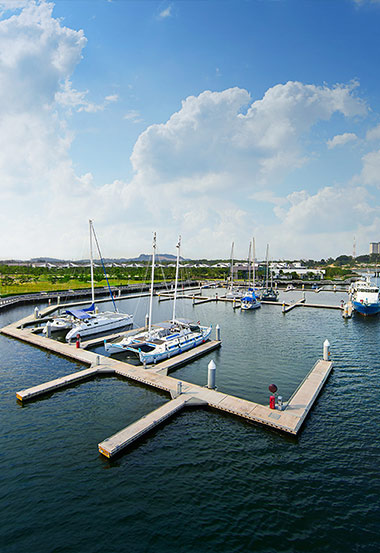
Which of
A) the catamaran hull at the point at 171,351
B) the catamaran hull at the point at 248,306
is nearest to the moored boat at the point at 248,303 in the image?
the catamaran hull at the point at 248,306

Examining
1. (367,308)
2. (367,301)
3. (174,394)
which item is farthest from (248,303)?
(174,394)

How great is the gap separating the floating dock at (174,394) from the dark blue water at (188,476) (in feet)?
1.93

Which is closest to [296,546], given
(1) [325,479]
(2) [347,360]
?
(1) [325,479]

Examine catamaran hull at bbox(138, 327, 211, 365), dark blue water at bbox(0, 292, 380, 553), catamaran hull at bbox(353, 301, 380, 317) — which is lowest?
dark blue water at bbox(0, 292, 380, 553)

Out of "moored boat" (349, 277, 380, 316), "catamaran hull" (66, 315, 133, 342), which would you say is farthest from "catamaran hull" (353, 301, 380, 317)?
"catamaran hull" (66, 315, 133, 342)

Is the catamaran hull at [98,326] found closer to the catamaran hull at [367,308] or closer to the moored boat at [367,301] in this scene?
the catamaran hull at [367,308]

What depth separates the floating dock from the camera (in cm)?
1734

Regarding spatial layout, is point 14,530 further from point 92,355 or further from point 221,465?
point 92,355

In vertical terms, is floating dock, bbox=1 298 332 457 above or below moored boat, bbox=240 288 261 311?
below

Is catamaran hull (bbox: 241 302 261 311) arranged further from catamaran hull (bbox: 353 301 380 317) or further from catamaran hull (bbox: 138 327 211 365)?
catamaran hull (bbox: 138 327 211 365)

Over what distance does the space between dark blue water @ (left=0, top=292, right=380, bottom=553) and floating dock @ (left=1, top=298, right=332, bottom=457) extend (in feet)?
1.93

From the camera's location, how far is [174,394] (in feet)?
71.2

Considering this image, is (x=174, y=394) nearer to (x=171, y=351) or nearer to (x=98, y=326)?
(x=171, y=351)

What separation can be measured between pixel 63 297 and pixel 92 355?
151 feet
